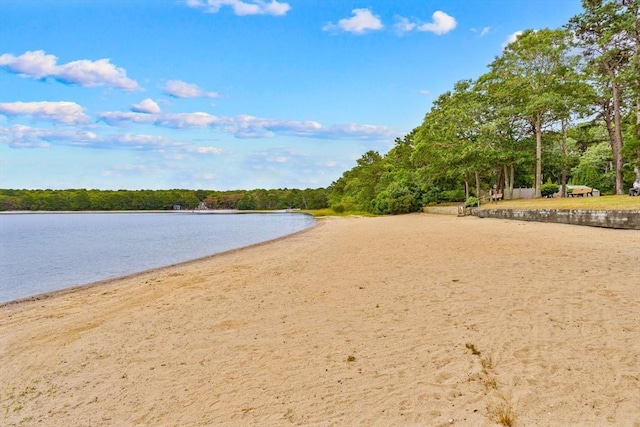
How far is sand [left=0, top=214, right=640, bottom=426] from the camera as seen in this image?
2977 millimetres

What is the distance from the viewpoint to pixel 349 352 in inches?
157

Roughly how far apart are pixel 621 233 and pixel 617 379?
10.4 metres

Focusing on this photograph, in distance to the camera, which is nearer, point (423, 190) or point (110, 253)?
point (110, 253)

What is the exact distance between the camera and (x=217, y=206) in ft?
423

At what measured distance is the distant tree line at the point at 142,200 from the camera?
115250mm

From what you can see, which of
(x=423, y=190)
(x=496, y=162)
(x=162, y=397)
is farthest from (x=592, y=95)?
(x=162, y=397)

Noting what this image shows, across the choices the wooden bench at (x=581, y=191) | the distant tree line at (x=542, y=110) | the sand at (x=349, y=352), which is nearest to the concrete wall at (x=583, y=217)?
the sand at (x=349, y=352)

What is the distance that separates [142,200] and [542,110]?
120866 mm

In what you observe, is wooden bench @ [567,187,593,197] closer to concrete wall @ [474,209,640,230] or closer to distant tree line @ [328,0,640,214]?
distant tree line @ [328,0,640,214]

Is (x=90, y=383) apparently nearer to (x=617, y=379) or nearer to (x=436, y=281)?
(x=617, y=379)

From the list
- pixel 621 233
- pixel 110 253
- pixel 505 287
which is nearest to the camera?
pixel 505 287

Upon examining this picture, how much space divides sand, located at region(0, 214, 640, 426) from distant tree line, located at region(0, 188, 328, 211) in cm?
9895

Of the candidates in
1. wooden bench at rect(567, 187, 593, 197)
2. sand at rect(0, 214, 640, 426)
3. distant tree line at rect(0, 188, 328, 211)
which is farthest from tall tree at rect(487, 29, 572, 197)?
distant tree line at rect(0, 188, 328, 211)

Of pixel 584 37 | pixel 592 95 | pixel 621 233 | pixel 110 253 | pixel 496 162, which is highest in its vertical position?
pixel 584 37
